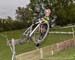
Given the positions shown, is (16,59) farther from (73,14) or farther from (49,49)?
(73,14)

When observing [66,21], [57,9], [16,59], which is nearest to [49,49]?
[16,59]

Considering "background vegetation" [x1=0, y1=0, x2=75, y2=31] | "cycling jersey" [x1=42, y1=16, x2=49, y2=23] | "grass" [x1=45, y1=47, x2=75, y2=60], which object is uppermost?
"cycling jersey" [x1=42, y1=16, x2=49, y2=23]

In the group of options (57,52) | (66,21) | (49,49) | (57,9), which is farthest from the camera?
(66,21)

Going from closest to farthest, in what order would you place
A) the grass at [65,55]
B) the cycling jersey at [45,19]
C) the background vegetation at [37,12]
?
the cycling jersey at [45,19] → the grass at [65,55] → the background vegetation at [37,12]

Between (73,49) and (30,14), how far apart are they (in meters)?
24.5

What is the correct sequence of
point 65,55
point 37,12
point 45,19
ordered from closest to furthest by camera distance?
point 45,19, point 65,55, point 37,12

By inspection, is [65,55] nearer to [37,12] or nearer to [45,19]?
[45,19]

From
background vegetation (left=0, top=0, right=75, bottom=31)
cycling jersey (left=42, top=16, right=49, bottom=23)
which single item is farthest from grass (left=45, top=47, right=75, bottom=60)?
background vegetation (left=0, top=0, right=75, bottom=31)

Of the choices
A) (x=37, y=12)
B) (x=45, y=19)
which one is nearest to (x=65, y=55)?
(x=45, y=19)

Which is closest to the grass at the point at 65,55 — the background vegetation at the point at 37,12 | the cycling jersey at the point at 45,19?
the cycling jersey at the point at 45,19

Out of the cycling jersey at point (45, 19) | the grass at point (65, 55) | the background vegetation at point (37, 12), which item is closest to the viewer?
the cycling jersey at point (45, 19)

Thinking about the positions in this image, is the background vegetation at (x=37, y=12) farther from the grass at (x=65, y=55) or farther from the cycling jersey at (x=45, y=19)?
the cycling jersey at (x=45, y=19)

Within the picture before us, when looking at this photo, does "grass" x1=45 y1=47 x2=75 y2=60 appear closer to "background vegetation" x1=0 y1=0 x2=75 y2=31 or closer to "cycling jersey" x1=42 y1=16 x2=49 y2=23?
"cycling jersey" x1=42 y1=16 x2=49 y2=23

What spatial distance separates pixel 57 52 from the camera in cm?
1284
